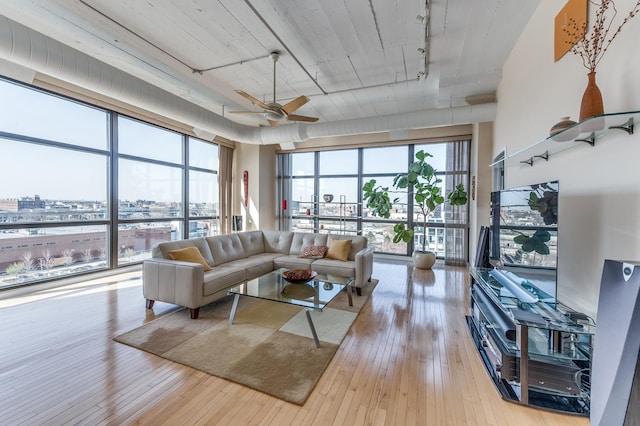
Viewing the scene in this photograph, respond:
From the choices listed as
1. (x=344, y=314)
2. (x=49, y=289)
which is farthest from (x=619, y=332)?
(x=49, y=289)

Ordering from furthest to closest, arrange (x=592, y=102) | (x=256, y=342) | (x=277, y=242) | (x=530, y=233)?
(x=277, y=242)
(x=256, y=342)
(x=530, y=233)
(x=592, y=102)

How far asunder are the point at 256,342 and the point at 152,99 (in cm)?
333

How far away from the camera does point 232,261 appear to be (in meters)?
4.14

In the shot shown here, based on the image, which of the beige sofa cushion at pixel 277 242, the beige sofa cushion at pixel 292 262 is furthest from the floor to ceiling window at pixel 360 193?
the beige sofa cushion at pixel 292 262

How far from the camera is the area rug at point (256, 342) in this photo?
1952 mm

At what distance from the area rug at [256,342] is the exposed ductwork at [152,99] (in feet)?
8.89

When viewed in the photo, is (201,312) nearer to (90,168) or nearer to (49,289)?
(49,289)

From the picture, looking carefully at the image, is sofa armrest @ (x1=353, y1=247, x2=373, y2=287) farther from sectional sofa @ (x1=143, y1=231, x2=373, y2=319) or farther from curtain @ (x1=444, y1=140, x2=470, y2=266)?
curtain @ (x1=444, y1=140, x2=470, y2=266)

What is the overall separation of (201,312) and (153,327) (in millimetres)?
507

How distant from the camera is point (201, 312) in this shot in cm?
310

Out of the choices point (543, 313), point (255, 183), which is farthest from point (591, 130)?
point (255, 183)

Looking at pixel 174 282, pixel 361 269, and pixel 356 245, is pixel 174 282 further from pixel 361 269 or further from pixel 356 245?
pixel 356 245

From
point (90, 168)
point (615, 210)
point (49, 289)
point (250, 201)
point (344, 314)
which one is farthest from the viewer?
point (250, 201)

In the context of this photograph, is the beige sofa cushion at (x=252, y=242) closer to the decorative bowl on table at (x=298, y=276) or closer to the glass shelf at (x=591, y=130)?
the decorative bowl on table at (x=298, y=276)
